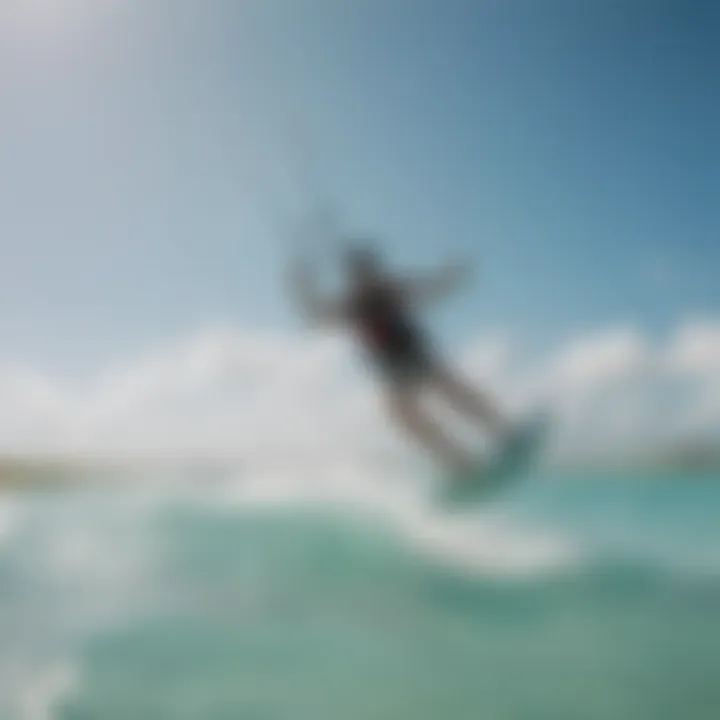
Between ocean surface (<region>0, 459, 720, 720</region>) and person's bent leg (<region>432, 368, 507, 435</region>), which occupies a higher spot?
person's bent leg (<region>432, 368, 507, 435</region>)

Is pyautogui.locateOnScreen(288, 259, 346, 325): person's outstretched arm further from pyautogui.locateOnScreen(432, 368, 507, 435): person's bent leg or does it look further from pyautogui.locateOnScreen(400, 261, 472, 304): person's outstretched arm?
pyautogui.locateOnScreen(432, 368, 507, 435): person's bent leg

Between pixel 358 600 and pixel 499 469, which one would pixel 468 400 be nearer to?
pixel 499 469

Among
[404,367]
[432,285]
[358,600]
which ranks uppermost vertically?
[432,285]

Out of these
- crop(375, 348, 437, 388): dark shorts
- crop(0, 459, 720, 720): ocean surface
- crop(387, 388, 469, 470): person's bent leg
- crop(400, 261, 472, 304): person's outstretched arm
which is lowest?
crop(0, 459, 720, 720): ocean surface

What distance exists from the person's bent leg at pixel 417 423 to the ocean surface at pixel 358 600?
165 millimetres

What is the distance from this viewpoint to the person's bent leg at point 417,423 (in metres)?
3.09

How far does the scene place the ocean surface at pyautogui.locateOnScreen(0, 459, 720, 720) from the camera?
2.96 meters

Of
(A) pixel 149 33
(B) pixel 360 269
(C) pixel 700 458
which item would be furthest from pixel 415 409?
(A) pixel 149 33

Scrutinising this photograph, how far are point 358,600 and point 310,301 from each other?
1086mm

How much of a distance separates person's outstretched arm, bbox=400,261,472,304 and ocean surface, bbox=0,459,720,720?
2.12 feet

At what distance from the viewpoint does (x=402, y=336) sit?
3.07 m

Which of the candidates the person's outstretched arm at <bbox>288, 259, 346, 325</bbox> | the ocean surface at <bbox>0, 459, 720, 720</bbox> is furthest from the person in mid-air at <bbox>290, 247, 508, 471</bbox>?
the ocean surface at <bbox>0, 459, 720, 720</bbox>

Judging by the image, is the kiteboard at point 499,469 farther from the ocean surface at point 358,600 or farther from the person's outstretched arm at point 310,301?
the person's outstretched arm at point 310,301

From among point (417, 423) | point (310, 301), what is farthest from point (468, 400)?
point (310, 301)
